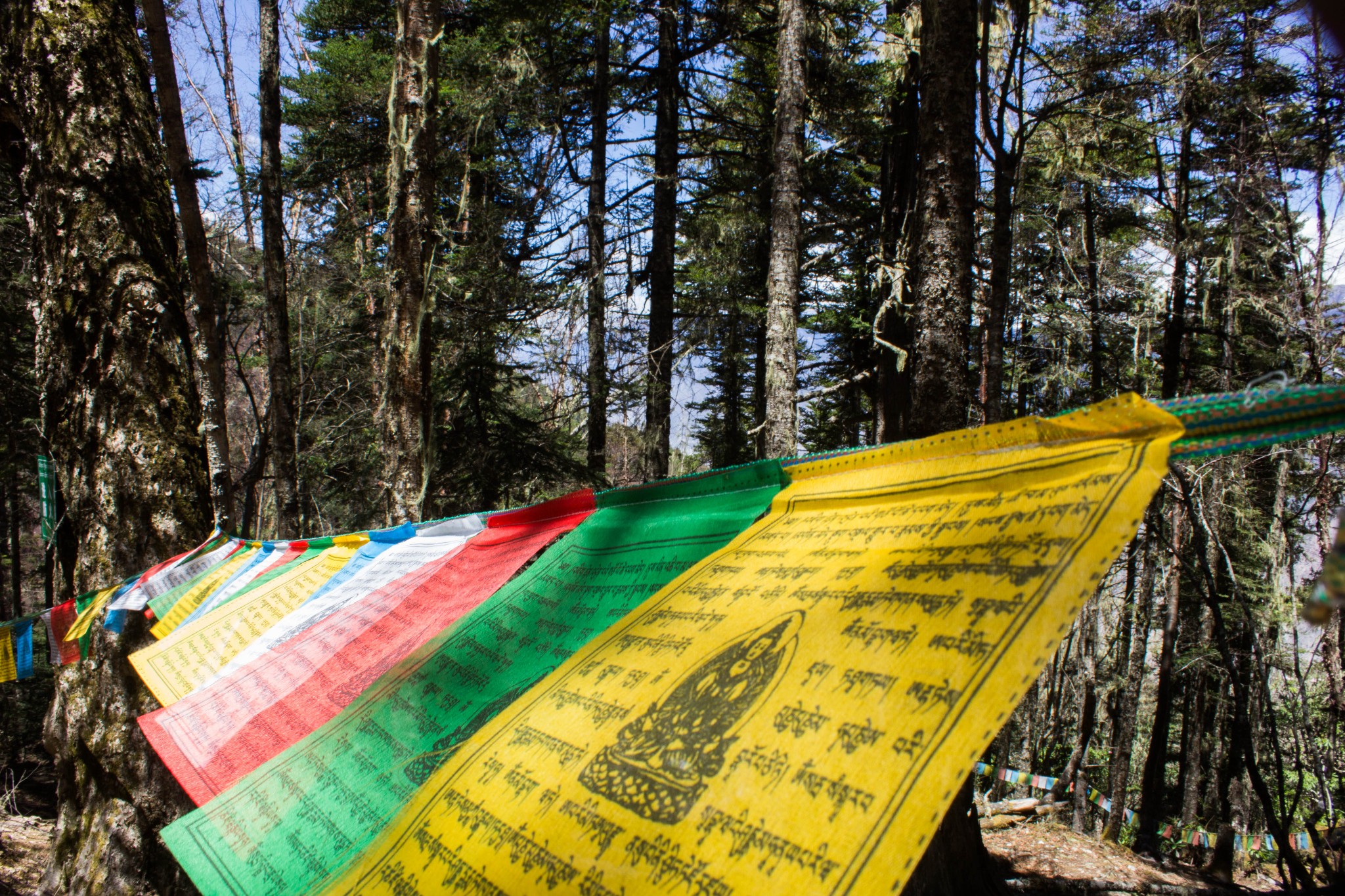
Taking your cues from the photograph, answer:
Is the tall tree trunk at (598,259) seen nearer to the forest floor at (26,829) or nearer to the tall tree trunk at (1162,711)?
the forest floor at (26,829)

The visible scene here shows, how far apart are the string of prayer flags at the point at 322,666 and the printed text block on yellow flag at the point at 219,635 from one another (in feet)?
0.94

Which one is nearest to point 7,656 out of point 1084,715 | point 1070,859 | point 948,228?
point 948,228

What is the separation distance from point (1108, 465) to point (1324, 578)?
40cm

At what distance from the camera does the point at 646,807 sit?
96cm

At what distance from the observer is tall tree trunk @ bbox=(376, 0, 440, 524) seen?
4.99m

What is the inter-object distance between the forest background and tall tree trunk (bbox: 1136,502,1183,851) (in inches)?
3.0

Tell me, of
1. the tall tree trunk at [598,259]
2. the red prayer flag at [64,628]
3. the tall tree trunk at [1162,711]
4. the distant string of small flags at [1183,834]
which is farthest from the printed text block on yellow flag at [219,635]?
the distant string of small flags at [1183,834]

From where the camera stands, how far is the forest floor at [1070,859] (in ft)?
23.6

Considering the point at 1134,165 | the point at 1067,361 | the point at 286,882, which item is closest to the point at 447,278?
the point at 286,882

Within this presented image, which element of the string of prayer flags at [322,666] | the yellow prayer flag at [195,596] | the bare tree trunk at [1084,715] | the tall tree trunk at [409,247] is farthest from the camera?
the bare tree trunk at [1084,715]

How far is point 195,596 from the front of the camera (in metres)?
3.32

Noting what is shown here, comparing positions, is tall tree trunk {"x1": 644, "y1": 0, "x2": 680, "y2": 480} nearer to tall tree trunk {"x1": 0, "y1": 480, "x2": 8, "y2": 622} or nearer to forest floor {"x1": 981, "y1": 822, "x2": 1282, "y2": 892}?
forest floor {"x1": 981, "y1": 822, "x2": 1282, "y2": 892}

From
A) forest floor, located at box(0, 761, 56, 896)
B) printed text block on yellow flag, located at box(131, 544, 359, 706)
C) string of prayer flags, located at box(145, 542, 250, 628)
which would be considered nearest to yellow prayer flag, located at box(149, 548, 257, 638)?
string of prayer flags, located at box(145, 542, 250, 628)

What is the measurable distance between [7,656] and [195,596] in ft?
9.47
